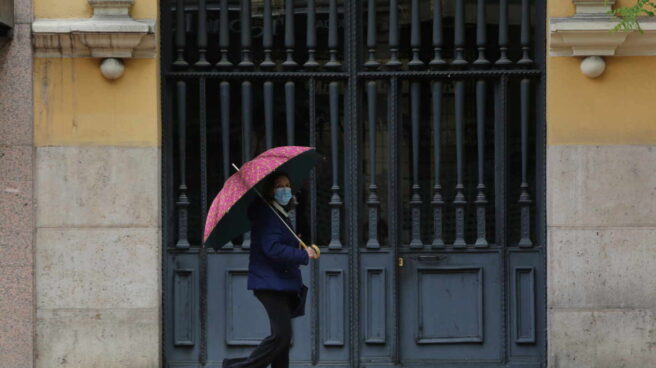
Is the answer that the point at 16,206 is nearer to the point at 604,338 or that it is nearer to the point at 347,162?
the point at 347,162

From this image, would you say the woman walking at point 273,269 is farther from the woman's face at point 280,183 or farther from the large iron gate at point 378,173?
the large iron gate at point 378,173

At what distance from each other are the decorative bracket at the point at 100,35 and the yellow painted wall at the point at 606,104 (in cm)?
366

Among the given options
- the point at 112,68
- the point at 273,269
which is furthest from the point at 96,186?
the point at 273,269

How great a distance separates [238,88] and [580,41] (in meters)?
3.12

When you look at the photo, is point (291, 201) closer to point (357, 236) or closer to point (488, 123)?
point (357, 236)

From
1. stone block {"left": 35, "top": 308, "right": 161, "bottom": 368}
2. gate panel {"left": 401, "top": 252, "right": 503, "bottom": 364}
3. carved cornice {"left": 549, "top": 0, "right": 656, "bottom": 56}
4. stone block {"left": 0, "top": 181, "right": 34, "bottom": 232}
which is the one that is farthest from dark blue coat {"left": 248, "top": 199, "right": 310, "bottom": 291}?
carved cornice {"left": 549, "top": 0, "right": 656, "bottom": 56}

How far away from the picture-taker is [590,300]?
10.7 m

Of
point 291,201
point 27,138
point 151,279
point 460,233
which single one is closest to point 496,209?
point 460,233

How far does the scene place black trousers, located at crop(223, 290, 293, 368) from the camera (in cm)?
938

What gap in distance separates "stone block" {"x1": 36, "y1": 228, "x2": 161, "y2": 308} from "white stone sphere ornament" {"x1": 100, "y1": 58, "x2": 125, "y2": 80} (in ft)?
4.49

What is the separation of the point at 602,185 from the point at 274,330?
3336 mm

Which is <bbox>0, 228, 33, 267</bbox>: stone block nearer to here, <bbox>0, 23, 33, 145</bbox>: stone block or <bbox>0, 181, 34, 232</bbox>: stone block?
<bbox>0, 181, 34, 232</bbox>: stone block

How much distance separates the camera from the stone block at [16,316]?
10.7 meters

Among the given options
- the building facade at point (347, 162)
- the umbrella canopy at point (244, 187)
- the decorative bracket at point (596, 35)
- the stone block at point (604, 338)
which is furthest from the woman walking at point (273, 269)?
the decorative bracket at point (596, 35)
